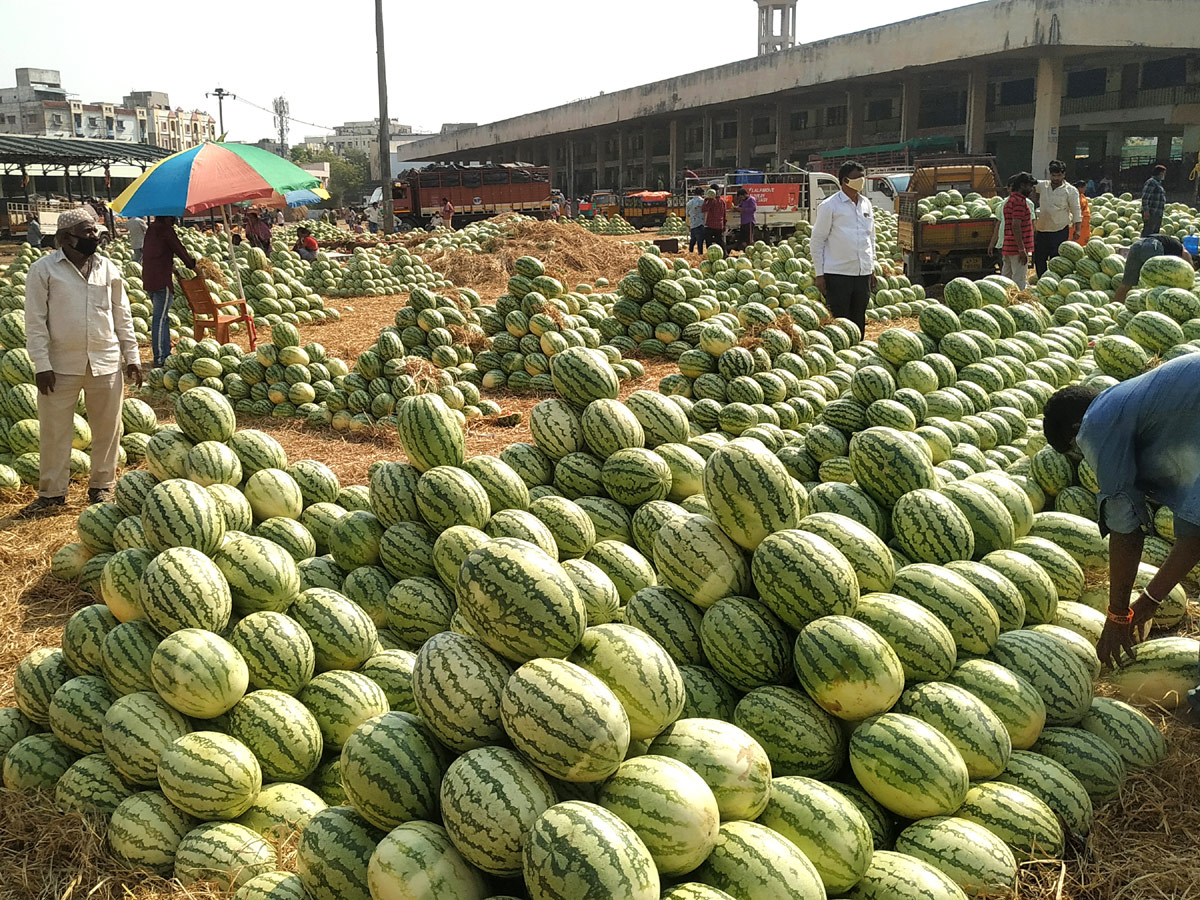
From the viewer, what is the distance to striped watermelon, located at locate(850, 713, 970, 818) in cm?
239

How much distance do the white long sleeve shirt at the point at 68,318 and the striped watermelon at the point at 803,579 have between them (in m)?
5.41

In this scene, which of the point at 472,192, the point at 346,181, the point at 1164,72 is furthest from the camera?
the point at 346,181

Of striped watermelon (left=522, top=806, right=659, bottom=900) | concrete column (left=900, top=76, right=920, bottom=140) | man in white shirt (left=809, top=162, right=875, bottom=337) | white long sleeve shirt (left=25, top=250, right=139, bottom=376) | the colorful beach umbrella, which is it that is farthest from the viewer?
concrete column (left=900, top=76, right=920, bottom=140)

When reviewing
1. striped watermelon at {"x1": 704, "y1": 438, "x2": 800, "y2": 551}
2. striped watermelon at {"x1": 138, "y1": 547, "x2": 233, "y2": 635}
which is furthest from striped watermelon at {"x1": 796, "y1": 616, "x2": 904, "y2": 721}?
striped watermelon at {"x1": 138, "y1": 547, "x2": 233, "y2": 635}

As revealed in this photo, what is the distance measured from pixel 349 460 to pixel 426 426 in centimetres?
423

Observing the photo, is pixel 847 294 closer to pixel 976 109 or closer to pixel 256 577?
pixel 256 577

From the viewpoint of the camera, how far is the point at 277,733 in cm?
280

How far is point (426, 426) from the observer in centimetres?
376

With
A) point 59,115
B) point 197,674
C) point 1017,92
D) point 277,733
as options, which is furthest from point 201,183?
point 59,115

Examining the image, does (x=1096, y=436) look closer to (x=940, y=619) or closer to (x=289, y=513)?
(x=940, y=619)

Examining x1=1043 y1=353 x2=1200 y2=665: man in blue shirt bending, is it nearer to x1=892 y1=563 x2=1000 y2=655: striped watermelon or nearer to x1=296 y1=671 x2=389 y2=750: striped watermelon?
x1=892 y1=563 x2=1000 y2=655: striped watermelon

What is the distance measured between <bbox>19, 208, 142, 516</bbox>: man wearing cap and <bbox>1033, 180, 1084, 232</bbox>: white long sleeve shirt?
11.4 metres

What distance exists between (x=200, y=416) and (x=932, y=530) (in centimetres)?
336

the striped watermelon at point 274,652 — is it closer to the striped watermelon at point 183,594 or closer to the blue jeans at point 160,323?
the striped watermelon at point 183,594
